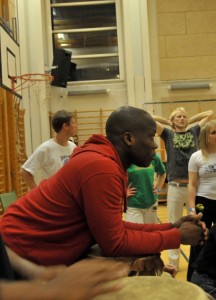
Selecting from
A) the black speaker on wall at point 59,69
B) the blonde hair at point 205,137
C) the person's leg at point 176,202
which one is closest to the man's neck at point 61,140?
the person's leg at point 176,202

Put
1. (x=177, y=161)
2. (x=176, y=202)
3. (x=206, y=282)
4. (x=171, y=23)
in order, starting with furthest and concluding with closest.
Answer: (x=171, y=23) < (x=177, y=161) < (x=176, y=202) < (x=206, y=282)

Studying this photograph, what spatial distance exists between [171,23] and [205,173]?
278 inches

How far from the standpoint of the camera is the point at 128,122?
194 cm

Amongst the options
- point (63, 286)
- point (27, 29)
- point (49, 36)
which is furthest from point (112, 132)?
point (49, 36)

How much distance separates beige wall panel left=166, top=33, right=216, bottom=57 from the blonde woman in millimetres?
5711

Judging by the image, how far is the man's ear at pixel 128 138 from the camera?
1.94m

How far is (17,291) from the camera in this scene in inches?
29.0

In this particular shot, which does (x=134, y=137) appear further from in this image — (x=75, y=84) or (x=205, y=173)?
(x=75, y=84)

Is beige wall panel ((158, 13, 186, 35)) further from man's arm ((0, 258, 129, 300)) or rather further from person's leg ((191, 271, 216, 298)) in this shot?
man's arm ((0, 258, 129, 300))

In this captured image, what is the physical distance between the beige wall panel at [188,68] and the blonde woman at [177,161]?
550 cm

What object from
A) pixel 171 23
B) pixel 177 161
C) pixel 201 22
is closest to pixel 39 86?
pixel 171 23

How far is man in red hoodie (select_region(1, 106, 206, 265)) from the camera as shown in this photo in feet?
5.54

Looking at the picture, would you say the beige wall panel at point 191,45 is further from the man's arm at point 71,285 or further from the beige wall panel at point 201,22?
the man's arm at point 71,285

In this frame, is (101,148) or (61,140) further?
(61,140)
